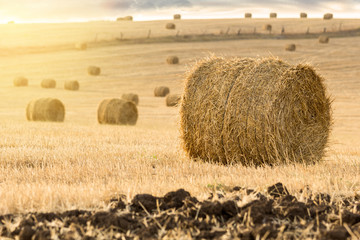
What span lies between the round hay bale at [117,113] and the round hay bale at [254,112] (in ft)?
39.7

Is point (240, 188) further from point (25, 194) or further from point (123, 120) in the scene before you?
point (123, 120)

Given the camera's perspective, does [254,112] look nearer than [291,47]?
Yes

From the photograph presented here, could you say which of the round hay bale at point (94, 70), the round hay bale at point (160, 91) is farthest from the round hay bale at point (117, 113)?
the round hay bale at point (94, 70)

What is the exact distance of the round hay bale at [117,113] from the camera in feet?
69.3

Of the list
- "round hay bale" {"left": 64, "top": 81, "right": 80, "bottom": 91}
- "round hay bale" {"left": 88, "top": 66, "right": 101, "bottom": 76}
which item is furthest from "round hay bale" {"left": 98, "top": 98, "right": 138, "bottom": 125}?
"round hay bale" {"left": 88, "top": 66, "right": 101, "bottom": 76}

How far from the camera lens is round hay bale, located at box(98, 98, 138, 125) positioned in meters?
21.1

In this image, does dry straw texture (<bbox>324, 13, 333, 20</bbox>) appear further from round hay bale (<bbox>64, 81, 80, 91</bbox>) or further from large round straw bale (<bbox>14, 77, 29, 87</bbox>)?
large round straw bale (<bbox>14, 77, 29, 87</bbox>)

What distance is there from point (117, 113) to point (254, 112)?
13213mm

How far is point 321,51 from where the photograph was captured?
164ft

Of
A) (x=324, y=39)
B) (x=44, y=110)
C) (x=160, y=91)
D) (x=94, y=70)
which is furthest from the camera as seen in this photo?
(x=324, y=39)

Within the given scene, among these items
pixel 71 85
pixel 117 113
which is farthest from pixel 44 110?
pixel 71 85

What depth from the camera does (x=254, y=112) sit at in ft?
27.8

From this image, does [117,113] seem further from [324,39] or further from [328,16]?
[328,16]

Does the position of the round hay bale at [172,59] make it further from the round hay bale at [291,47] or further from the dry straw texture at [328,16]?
A: the dry straw texture at [328,16]
